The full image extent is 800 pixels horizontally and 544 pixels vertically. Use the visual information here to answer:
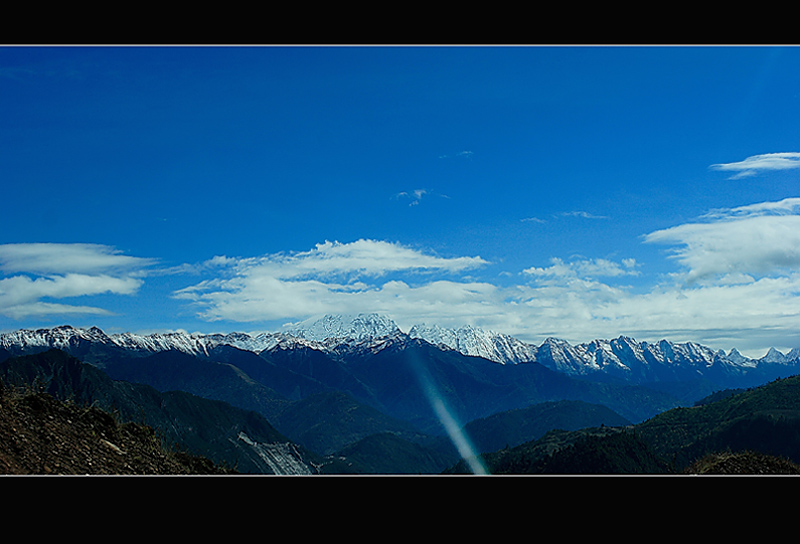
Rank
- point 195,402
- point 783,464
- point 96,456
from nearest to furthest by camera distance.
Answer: point 96,456, point 783,464, point 195,402

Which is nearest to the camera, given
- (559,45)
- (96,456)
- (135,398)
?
(559,45)

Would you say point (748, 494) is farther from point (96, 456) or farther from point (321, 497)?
point (96, 456)

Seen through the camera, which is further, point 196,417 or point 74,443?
point 196,417

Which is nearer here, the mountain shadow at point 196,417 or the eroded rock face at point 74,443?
the eroded rock face at point 74,443

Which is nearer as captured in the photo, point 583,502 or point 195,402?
point 583,502

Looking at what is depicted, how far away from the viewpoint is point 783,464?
11844 mm

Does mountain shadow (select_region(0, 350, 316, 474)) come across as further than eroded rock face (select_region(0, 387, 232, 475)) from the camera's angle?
Yes

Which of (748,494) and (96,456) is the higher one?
(96,456)

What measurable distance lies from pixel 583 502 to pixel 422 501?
1863 millimetres

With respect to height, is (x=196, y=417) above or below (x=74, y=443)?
above
